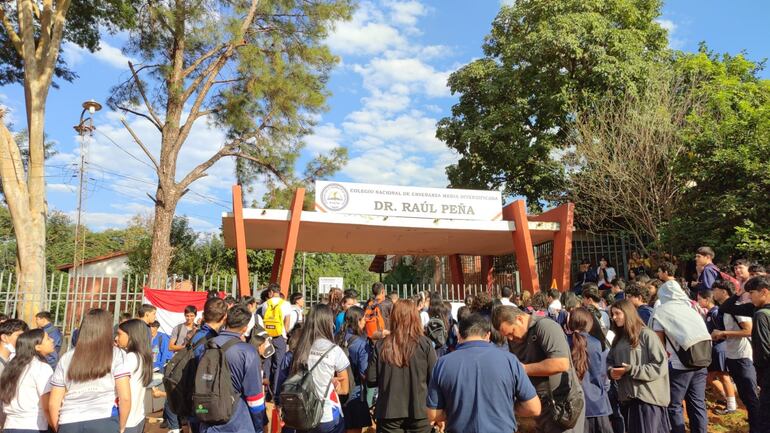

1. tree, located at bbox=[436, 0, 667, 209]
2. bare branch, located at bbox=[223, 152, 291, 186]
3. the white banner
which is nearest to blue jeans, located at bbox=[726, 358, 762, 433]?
the white banner

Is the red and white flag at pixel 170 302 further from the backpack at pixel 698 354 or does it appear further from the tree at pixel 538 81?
the tree at pixel 538 81

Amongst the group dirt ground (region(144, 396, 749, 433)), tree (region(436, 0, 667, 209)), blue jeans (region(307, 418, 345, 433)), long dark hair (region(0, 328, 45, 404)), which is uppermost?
tree (region(436, 0, 667, 209))

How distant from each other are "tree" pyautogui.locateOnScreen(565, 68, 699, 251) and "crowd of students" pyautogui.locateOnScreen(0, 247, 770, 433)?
8.72 metres

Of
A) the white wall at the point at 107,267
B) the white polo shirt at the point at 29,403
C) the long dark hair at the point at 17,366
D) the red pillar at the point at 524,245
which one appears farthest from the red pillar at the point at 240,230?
the white wall at the point at 107,267

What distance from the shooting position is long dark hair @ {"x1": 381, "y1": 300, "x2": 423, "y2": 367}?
155 inches

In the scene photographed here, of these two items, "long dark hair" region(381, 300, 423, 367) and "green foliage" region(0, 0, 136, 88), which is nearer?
"long dark hair" region(381, 300, 423, 367)

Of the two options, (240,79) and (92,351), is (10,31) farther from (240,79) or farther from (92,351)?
(92,351)

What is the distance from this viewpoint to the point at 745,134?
11.3m

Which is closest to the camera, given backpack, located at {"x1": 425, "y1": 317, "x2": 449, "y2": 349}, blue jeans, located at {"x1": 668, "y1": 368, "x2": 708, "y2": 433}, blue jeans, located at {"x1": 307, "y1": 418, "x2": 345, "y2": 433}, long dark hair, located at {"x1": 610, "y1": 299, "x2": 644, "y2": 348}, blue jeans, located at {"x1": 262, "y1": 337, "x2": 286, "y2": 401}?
blue jeans, located at {"x1": 307, "y1": 418, "x2": 345, "y2": 433}

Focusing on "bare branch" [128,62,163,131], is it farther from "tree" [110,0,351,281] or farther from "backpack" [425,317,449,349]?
"backpack" [425,317,449,349]

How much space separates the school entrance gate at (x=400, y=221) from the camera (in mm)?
12289

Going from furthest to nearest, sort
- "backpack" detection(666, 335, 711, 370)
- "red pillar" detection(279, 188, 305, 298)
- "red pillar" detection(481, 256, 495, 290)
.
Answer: "red pillar" detection(481, 256, 495, 290)
"red pillar" detection(279, 188, 305, 298)
"backpack" detection(666, 335, 711, 370)

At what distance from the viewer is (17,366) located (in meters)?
3.63

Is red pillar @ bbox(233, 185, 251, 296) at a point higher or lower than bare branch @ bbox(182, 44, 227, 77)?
lower
